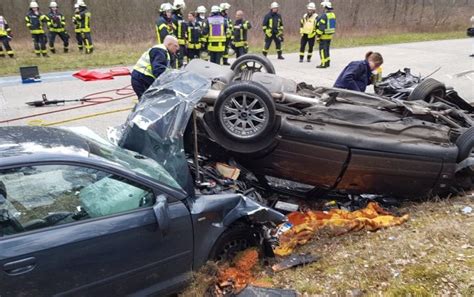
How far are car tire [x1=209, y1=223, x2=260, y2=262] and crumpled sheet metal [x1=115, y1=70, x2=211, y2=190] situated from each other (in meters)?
0.50

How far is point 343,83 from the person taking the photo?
6297mm

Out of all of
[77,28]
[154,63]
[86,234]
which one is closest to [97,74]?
[77,28]

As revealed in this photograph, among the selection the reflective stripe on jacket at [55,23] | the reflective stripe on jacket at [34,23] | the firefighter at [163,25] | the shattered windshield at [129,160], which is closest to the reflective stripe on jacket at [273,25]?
the firefighter at [163,25]

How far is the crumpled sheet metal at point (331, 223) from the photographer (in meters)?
4.00

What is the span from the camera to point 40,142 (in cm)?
271

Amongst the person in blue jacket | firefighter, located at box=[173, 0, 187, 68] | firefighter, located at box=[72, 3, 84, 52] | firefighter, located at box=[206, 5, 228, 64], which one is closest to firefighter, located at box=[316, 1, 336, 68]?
firefighter, located at box=[206, 5, 228, 64]

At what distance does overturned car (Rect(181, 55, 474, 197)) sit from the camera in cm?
433

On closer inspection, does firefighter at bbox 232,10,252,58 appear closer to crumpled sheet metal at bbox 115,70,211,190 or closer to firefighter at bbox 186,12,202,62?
firefighter at bbox 186,12,202,62

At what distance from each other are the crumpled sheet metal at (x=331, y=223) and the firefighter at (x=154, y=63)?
10.4 ft

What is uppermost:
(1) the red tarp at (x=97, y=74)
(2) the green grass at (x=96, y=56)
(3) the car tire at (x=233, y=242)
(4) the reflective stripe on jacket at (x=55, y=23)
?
(4) the reflective stripe on jacket at (x=55, y=23)

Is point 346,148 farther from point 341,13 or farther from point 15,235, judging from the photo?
point 341,13

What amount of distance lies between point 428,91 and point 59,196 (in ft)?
17.1

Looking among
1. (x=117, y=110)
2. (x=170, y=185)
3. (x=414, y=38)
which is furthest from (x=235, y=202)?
(x=414, y=38)

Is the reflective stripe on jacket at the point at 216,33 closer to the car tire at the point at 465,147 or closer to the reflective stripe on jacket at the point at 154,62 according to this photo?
the reflective stripe on jacket at the point at 154,62
